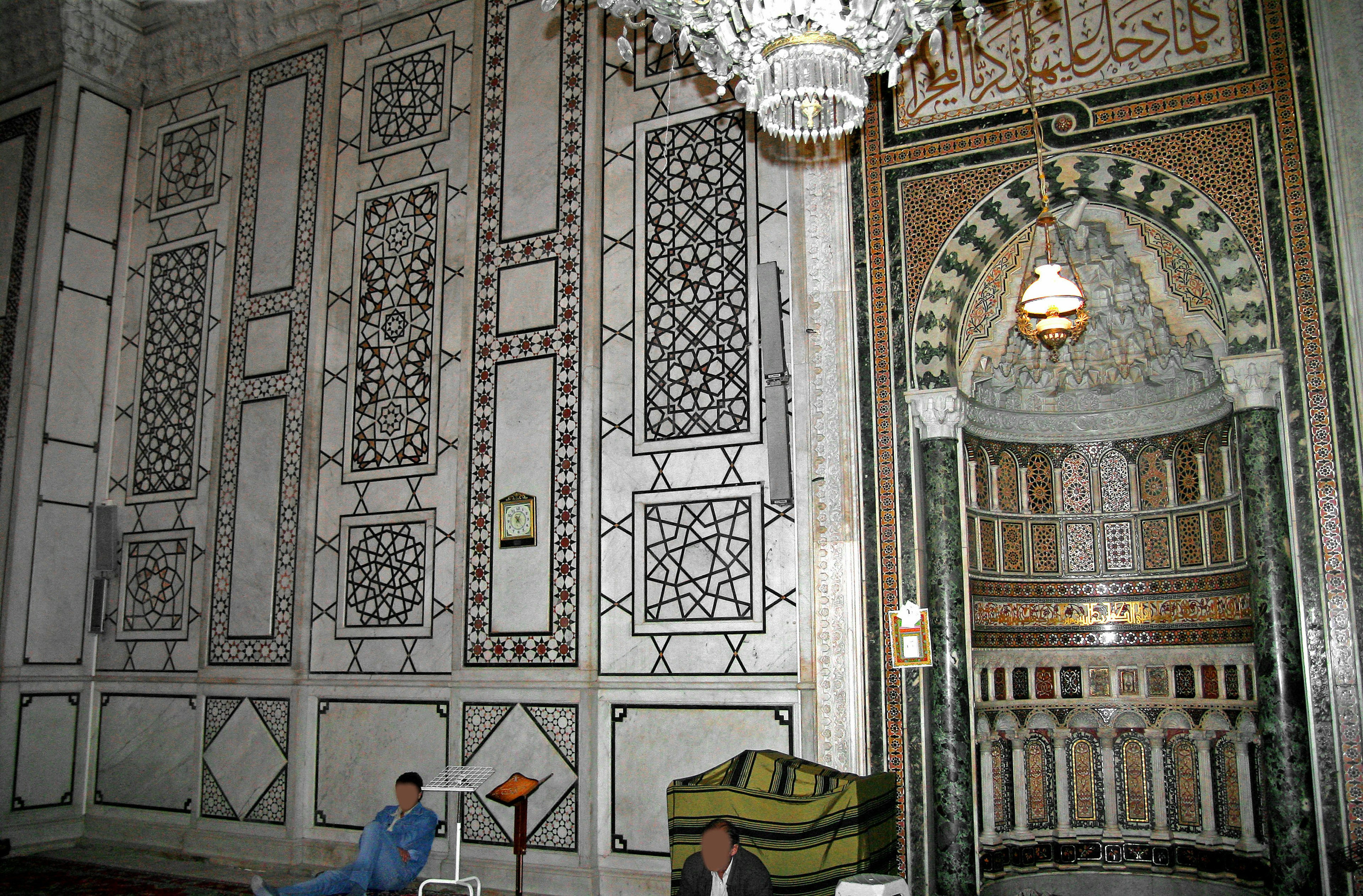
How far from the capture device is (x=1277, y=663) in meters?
4.05

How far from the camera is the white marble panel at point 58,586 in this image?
6.59 meters

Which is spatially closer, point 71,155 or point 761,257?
point 761,257

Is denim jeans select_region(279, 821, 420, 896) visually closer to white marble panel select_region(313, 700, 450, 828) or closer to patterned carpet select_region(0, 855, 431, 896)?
patterned carpet select_region(0, 855, 431, 896)

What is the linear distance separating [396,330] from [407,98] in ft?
4.74

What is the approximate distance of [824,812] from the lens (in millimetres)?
3848

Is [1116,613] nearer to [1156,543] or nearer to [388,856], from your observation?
[1156,543]

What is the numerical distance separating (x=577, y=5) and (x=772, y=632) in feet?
11.7

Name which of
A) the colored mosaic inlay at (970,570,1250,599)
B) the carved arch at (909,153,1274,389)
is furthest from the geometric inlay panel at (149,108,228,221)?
the colored mosaic inlay at (970,570,1250,599)

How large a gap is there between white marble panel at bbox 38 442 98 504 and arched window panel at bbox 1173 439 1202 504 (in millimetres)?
6618

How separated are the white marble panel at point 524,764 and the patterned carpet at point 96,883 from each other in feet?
1.77

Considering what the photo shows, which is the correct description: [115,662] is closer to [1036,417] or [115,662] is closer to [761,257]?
[761,257]

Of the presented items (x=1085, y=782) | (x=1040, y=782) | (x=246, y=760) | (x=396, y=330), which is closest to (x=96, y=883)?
(x=246, y=760)

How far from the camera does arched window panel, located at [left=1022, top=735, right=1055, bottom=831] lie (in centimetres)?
548

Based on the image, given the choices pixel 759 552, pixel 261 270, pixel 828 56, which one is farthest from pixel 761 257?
pixel 261 270
